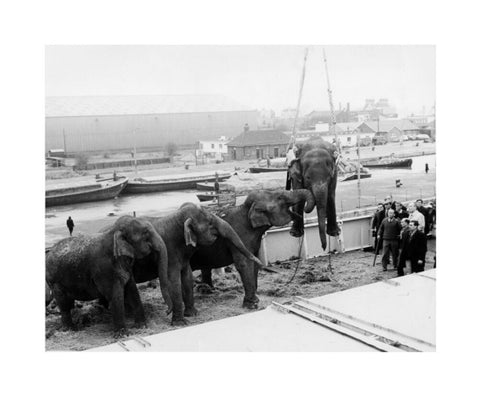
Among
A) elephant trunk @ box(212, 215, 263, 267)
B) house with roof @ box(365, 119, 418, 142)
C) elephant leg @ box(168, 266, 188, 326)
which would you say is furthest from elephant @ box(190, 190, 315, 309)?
house with roof @ box(365, 119, 418, 142)

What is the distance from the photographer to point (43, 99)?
29.1 ft

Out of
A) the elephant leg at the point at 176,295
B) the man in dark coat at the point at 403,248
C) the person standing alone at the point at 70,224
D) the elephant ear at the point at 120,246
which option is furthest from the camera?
the man in dark coat at the point at 403,248

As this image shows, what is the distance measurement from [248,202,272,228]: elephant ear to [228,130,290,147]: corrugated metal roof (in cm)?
156

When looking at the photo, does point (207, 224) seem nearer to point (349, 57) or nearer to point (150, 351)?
point (150, 351)

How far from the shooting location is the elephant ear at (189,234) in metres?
8.86

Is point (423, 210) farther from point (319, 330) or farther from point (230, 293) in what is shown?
point (319, 330)

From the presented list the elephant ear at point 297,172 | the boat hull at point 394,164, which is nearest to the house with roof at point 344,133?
the boat hull at point 394,164

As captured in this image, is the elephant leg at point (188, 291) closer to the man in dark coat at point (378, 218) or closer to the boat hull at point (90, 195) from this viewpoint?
the boat hull at point (90, 195)

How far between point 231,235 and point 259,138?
7.63 ft

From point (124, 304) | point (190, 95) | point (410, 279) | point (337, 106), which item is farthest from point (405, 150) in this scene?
point (124, 304)

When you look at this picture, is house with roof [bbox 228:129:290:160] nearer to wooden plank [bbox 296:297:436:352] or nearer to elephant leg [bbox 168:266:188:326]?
elephant leg [bbox 168:266:188:326]

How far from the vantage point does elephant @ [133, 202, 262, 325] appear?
8867mm

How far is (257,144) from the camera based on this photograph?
11094 mm

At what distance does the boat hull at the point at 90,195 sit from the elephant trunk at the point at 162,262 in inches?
75.3
